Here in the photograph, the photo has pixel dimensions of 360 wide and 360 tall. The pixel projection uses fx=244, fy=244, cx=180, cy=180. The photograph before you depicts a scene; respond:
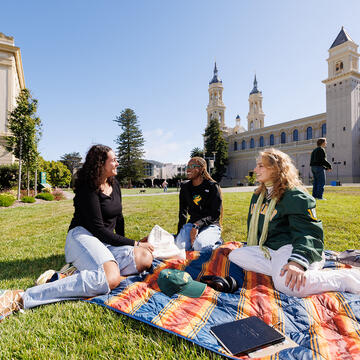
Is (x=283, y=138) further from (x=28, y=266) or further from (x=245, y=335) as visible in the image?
(x=245, y=335)

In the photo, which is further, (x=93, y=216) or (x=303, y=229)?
(x=93, y=216)

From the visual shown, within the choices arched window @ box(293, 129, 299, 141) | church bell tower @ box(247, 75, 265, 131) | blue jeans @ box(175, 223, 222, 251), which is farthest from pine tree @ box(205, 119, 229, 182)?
blue jeans @ box(175, 223, 222, 251)

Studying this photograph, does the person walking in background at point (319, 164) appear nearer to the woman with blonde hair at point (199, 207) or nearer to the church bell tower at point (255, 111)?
the woman with blonde hair at point (199, 207)

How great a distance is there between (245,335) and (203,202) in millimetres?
2576

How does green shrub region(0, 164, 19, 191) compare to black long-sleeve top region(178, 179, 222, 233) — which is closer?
black long-sleeve top region(178, 179, 222, 233)

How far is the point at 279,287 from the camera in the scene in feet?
7.38

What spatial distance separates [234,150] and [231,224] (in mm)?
57393

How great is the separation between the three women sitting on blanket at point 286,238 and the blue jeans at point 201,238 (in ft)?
2.60

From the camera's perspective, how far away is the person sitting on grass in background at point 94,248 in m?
2.04

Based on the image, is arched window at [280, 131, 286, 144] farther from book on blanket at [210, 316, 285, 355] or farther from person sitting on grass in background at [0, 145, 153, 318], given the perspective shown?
book on blanket at [210, 316, 285, 355]

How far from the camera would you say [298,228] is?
2.25 meters

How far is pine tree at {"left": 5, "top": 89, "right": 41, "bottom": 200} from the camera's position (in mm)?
14969

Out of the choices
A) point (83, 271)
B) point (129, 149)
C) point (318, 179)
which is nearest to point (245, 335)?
point (83, 271)

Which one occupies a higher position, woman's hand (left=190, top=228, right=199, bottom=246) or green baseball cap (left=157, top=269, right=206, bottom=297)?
woman's hand (left=190, top=228, right=199, bottom=246)
